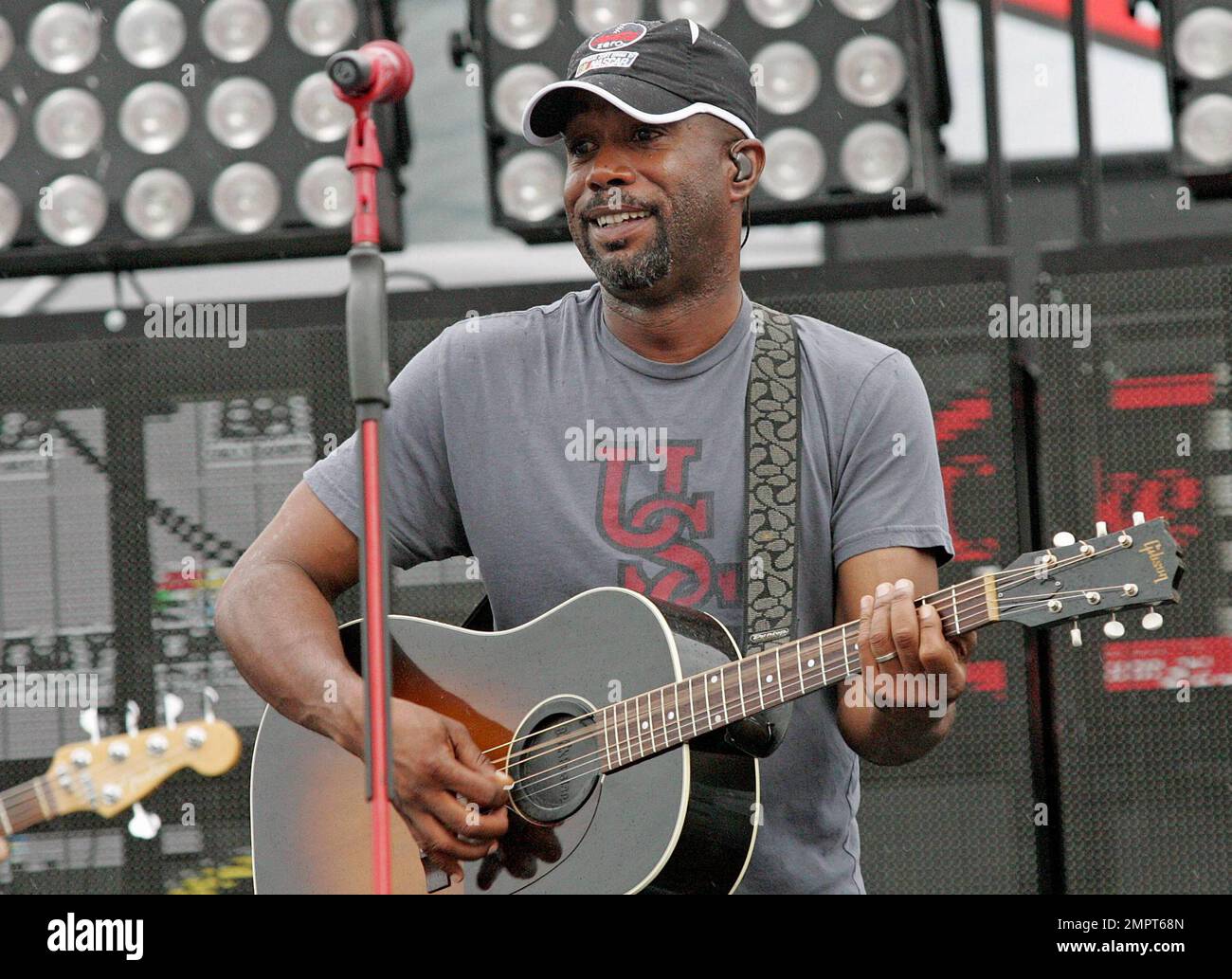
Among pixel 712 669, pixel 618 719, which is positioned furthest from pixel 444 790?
pixel 712 669

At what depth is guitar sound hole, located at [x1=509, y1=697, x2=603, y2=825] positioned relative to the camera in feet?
8.63

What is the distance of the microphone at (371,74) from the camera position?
1.96 meters

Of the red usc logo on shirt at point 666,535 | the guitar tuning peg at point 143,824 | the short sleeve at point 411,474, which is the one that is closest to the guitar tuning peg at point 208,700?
the guitar tuning peg at point 143,824

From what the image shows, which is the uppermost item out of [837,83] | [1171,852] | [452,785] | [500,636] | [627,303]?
[837,83]

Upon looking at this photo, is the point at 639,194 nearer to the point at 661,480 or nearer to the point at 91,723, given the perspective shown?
the point at 661,480

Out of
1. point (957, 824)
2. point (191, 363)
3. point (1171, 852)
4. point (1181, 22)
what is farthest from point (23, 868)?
point (1181, 22)

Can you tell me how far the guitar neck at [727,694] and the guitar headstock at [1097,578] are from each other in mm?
125

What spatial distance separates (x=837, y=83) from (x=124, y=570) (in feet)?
6.48

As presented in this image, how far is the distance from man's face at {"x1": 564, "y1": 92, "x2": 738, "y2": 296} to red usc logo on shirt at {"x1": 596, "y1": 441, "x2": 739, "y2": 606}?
33cm

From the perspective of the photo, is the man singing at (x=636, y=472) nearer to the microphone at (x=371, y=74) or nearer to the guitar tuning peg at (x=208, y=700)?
the microphone at (x=371, y=74)

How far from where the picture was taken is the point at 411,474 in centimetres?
288

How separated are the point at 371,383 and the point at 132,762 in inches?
70.1
